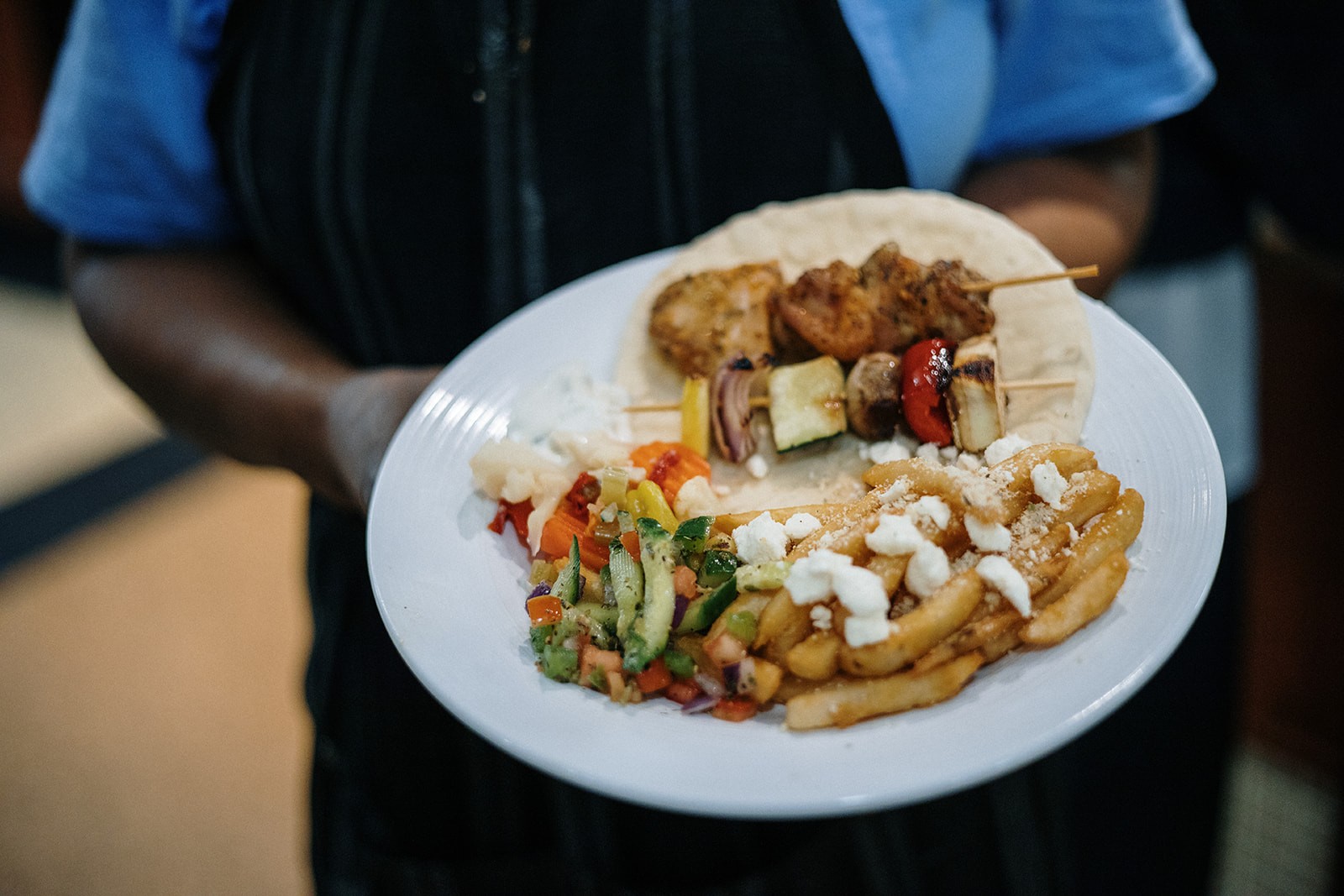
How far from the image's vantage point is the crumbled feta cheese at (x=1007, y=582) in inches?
50.9

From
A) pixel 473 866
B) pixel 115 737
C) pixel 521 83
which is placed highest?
pixel 521 83

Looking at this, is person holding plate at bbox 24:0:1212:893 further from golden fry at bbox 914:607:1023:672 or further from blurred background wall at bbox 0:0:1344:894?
blurred background wall at bbox 0:0:1344:894

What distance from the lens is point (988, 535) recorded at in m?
1.36

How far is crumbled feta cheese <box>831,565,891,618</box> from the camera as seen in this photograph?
4.17 feet

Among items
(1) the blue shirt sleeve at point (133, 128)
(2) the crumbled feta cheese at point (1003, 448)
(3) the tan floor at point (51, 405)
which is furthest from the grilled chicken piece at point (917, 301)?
(3) the tan floor at point (51, 405)

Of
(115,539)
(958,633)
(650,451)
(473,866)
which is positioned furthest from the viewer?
(115,539)

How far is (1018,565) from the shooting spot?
1.36 metres

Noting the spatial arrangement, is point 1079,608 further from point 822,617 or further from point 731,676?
point 731,676

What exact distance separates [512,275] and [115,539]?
418 centimetres

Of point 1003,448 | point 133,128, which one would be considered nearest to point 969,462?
point 1003,448

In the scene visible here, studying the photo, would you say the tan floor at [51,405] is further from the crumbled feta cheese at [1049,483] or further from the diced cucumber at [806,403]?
the crumbled feta cheese at [1049,483]

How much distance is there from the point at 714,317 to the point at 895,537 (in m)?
0.86

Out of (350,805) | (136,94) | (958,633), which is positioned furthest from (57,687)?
(958,633)

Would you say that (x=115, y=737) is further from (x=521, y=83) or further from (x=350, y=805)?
(x=521, y=83)
